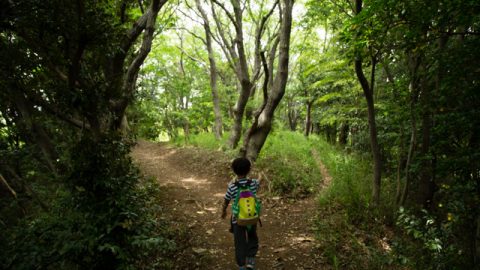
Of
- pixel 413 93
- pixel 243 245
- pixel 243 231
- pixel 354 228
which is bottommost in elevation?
pixel 354 228

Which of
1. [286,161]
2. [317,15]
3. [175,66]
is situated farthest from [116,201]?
[175,66]

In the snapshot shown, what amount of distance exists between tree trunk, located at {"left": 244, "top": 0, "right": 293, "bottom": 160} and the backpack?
5.38 m

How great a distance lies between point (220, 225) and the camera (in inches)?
244

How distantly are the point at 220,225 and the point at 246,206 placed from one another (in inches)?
114

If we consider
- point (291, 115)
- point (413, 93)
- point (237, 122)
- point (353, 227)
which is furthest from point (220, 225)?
point (291, 115)

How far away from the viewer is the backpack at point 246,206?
3596 mm

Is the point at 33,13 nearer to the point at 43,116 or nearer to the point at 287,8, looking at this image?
the point at 43,116

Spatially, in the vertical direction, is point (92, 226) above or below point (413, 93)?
below

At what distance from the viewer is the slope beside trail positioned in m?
4.75

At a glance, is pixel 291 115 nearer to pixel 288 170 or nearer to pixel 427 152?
pixel 288 170

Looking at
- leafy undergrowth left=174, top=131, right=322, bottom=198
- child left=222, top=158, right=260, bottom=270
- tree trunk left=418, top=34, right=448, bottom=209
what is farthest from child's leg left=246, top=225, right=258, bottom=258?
leafy undergrowth left=174, top=131, right=322, bottom=198

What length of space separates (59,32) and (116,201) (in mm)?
2282

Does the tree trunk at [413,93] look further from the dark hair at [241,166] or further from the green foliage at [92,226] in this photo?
the green foliage at [92,226]

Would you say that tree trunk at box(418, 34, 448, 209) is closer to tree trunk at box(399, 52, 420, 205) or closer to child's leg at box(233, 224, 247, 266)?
tree trunk at box(399, 52, 420, 205)
